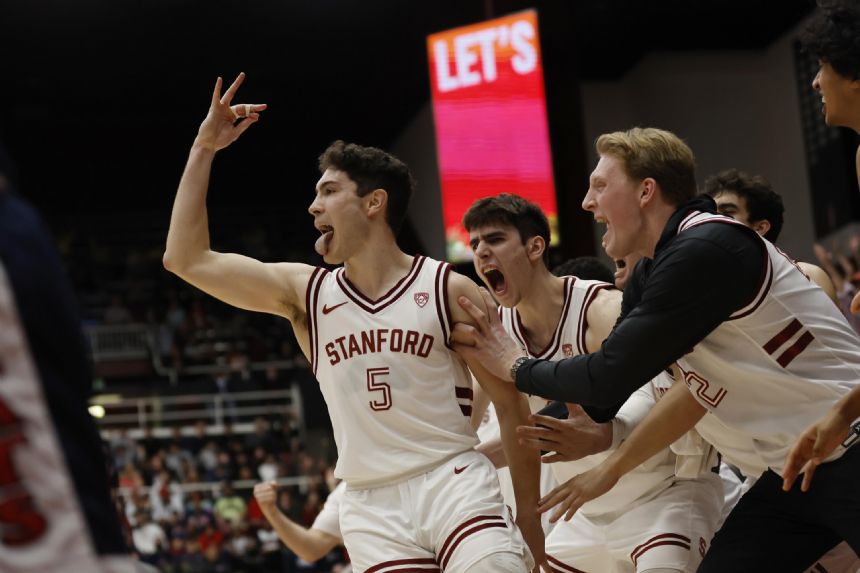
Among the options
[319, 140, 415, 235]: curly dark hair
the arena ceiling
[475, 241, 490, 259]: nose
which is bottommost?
[475, 241, 490, 259]: nose

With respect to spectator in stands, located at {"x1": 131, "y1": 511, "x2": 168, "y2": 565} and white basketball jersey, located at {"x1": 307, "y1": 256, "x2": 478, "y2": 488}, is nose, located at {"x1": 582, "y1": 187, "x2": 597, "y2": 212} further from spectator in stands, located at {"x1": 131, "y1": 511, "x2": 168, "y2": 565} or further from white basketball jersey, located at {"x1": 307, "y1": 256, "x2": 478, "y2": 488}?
spectator in stands, located at {"x1": 131, "y1": 511, "x2": 168, "y2": 565}

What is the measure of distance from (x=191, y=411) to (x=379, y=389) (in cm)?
1712

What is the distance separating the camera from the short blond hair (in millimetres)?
4621

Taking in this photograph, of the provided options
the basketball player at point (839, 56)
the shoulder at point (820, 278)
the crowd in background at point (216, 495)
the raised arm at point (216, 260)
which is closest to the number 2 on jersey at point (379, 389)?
the raised arm at point (216, 260)

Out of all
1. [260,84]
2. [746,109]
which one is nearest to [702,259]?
[746,109]

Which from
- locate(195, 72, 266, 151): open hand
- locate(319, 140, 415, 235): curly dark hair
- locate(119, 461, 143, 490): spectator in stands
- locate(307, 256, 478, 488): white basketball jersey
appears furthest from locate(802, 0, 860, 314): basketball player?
locate(119, 461, 143, 490): spectator in stands

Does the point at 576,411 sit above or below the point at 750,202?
below

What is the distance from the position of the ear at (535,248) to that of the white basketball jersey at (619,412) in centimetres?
19

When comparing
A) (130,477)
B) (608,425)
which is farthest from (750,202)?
(130,477)

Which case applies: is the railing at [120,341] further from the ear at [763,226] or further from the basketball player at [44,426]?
the basketball player at [44,426]

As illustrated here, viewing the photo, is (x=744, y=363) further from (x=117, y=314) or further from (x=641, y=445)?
(x=117, y=314)

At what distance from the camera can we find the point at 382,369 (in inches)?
192

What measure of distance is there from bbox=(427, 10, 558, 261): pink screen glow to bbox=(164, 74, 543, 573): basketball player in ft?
34.0

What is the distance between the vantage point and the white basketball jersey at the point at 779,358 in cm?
408
